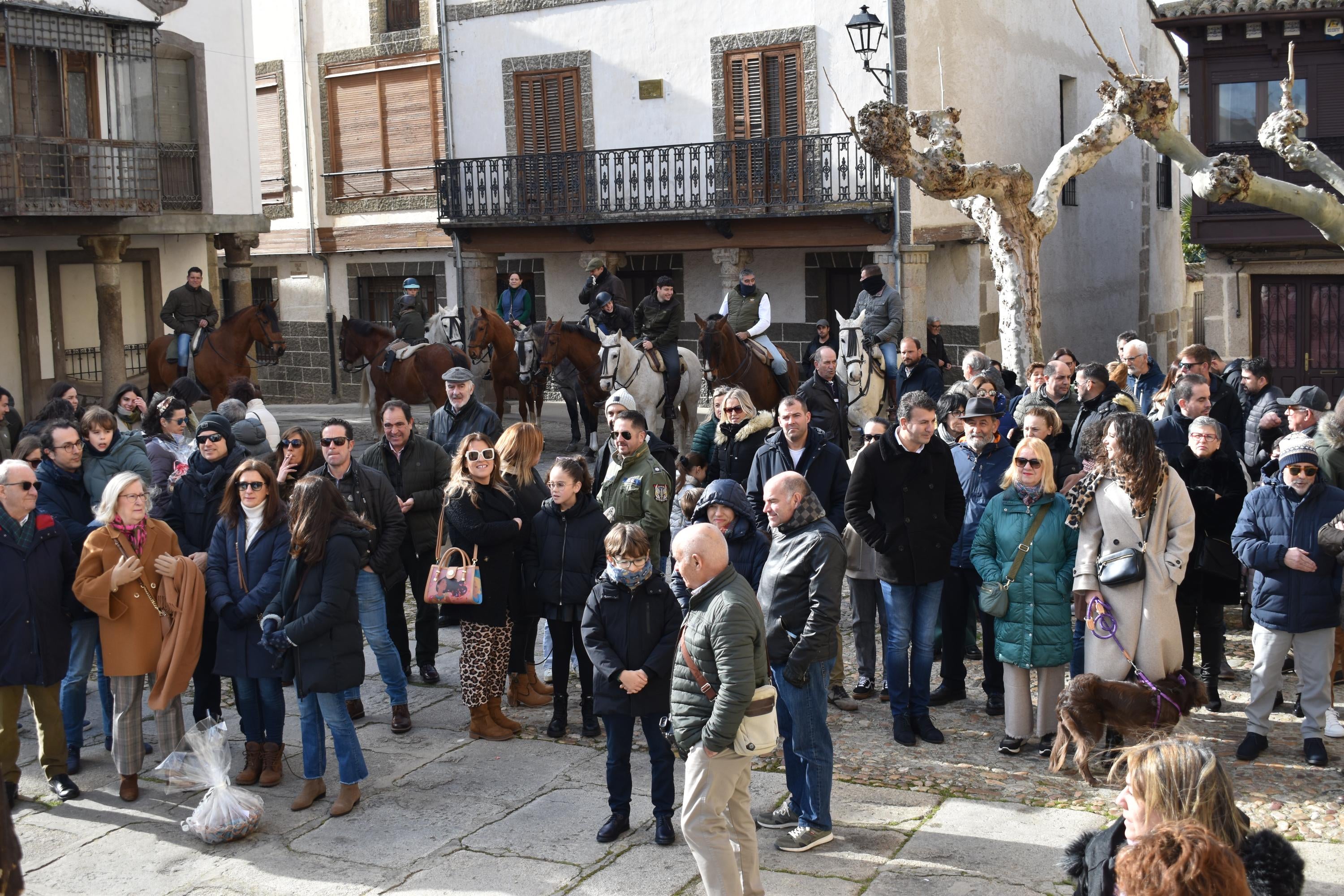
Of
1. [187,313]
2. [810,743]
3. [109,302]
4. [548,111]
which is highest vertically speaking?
[548,111]

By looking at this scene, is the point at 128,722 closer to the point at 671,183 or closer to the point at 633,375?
the point at 633,375

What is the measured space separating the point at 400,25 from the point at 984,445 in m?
19.1

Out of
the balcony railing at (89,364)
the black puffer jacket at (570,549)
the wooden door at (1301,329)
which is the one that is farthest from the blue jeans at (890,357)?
the balcony railing at (89,364)

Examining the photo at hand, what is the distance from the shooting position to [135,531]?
7.14m

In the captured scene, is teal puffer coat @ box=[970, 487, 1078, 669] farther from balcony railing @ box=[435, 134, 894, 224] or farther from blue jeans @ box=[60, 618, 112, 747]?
balcony railing @ box=[435, 134, 894, 224]

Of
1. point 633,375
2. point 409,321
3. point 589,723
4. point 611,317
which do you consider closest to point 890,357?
A: point 633,375

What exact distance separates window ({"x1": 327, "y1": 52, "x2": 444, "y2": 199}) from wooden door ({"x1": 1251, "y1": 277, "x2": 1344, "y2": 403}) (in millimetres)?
13685

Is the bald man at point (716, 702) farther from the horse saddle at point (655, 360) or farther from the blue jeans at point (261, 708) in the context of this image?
the horse saddle at point (655, 360)

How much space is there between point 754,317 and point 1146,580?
36.5 feet

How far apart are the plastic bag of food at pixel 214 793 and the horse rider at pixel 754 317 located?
10.5 m

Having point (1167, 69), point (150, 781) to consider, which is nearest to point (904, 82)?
point (1167, 69)

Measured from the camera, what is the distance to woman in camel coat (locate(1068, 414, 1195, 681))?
6.77 meters

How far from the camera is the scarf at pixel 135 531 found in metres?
7.02

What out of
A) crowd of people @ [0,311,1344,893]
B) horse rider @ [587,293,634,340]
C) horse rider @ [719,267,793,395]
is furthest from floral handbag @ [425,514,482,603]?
horse rider @ [719,267,793,395]
